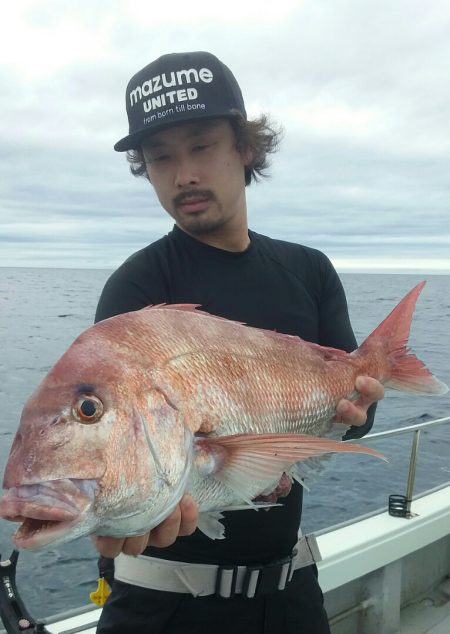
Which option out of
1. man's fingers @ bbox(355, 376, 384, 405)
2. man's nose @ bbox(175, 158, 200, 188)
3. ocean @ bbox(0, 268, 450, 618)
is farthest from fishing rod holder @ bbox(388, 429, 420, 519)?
man's nose @ bbox(175, 158, 200, 188)

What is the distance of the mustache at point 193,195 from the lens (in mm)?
2219

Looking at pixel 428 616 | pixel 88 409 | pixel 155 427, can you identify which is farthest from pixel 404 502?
pixel 88 409

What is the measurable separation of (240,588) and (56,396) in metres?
1.04

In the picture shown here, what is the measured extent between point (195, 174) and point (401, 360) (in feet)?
3.45

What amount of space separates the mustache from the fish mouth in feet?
4.10

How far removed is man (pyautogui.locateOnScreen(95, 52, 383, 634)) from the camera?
199 cm

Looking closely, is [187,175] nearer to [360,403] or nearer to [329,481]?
[360,403]

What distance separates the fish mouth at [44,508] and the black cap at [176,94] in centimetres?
→ 134

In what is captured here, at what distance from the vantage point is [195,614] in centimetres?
201

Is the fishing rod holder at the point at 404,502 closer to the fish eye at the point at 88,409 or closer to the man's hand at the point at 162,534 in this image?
the man's hand at the point at 162,534

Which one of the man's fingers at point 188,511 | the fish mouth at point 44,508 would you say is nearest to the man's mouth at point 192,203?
the man's fingers at point 188,511

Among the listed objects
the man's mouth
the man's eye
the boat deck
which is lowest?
the boat deck

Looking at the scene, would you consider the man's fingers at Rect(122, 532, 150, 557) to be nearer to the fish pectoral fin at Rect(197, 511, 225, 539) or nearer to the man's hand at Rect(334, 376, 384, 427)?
the fish pectoral fin at Rect(197, 511, 225, 539)

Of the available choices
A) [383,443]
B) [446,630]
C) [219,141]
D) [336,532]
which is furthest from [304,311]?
[383,443]
